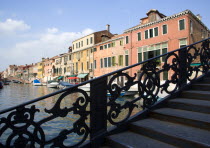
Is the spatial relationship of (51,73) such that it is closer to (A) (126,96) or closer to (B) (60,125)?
(A) (126,96)

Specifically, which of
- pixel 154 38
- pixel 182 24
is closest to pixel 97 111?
pixel 182 24

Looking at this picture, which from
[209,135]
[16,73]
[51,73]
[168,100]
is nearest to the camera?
[209,135]

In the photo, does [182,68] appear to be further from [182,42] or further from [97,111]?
[182,42]

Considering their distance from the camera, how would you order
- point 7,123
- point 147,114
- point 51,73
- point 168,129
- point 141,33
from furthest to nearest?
point 51,73, point 141,33, point 147,114, point 168,129, point 7,123

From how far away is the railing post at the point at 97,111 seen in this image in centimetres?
241

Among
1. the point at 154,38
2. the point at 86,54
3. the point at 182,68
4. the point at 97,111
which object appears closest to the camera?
the point at 97,111

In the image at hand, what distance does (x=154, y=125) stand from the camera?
2.52m

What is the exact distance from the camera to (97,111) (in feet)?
8.04

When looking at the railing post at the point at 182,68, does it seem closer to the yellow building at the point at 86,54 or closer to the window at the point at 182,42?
the window at the point at 182,42

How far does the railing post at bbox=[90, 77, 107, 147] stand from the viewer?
2414 millimetres

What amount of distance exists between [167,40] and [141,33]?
14.3ft

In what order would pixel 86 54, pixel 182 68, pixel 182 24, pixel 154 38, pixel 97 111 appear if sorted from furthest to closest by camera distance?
pixel 86 54
pixel 154 38
pixel 182 24
pixel 182 68
pixel 97 111

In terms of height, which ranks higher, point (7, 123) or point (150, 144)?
point (7, 123)

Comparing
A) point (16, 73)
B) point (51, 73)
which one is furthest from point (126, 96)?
point (16, 73)
